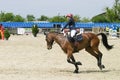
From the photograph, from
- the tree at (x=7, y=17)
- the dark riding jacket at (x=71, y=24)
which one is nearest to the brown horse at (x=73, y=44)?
the dark riding jacket at (x=71, y=24)

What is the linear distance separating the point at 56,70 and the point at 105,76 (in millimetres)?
2653

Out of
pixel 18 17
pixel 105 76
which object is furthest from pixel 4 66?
pixel 18 17

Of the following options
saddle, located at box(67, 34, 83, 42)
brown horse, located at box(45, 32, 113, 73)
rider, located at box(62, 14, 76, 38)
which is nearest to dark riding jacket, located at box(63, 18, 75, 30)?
rider, located at box(62, 14, 76, 38)

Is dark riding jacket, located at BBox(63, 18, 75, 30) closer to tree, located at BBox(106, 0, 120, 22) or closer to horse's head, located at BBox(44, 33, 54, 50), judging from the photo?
horse's head, located at BBox(44, 33, 54, 50)

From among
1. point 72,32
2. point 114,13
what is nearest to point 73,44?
point 72,32

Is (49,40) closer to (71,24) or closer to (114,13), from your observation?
(71,24)

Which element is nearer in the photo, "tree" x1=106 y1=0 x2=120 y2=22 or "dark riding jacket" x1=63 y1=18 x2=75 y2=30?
"dark riding jacket" x1=63 y1=18 x2=75 y2=30

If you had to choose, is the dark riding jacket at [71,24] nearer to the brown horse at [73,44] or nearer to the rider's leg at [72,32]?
the rider's leg at [72,32]

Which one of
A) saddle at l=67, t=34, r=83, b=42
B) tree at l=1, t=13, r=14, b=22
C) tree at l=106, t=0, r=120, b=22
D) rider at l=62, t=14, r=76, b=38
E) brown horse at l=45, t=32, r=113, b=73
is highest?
rider at l=62, t=14, r=76, b=38

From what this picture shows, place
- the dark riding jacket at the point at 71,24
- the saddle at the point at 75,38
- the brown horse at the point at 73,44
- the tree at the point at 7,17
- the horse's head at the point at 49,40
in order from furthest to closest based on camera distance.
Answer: the tree at the point at 7,17 → the horse's head at the point at 49,40 → the saddle at the point at 75,38 → the brown horse at the point at 73,44 → the dark riding jacket at the point at 71,24

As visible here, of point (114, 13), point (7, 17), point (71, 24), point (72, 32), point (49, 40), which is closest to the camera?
point (71, 24)

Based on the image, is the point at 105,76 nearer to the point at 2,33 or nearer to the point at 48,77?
the point at 48,77

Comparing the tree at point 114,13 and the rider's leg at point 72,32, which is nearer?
the rider's leg at point 72,32

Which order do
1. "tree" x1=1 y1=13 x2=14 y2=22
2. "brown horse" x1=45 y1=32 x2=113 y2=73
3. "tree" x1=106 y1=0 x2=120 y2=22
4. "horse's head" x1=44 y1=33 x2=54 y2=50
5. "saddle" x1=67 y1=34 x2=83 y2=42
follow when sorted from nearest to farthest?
"brown horse" x1=45 y1=32 x2=113 y2=73 < "saddle" x1=67 y1=34 x2=83 y2=42 < "horse's head" x1=44 y1=33 x2=54 y2=50 < "tree" x1=106 y1=0 x2=120 y2=22 < "tree" x1=1 y1=13 x2=14 y2=22
